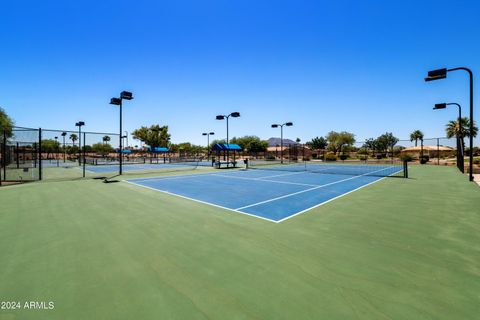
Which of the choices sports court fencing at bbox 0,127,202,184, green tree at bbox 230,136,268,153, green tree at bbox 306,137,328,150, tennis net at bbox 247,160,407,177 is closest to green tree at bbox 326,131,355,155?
green tree at bbox 306,137,328,150

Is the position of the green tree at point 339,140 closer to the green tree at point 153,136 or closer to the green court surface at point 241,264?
the green tree at point 153,136

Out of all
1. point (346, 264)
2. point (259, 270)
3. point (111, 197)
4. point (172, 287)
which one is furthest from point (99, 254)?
point (111, 197)

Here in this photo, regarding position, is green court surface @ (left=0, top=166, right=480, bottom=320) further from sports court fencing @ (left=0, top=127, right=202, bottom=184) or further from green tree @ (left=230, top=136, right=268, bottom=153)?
green tree @ (left=230, top=136, right=268, bottom=153)

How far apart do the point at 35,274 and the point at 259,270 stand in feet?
11.8

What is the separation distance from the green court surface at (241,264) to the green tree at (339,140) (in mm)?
82245

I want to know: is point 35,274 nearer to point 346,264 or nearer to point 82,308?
point 82,308

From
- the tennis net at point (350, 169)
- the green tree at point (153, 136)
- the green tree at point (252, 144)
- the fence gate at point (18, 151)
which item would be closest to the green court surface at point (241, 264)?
the fence gate at point (18, 151)

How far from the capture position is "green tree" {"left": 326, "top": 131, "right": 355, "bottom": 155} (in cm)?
8406

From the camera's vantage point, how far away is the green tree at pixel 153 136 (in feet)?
267

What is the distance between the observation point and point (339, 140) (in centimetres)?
8612

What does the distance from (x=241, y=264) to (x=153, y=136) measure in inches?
3325

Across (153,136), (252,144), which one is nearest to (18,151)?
(153,136)

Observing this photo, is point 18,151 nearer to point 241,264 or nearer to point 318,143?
point 241,264

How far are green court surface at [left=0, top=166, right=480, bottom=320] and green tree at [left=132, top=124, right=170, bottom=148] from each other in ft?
255
